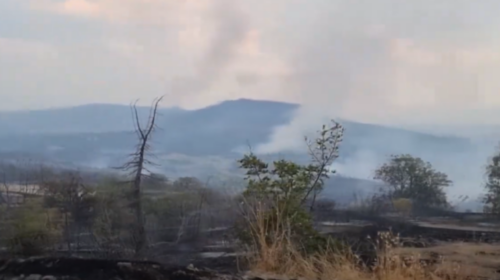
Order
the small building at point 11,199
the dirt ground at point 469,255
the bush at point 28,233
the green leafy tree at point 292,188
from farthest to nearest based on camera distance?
the small building at point 11,199 < the bush at point 28,233 < the dirt ground at point 469,255 < the green leafy tree at point 292,188

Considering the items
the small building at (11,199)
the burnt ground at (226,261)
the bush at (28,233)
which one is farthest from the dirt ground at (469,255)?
the small building at (11,199)

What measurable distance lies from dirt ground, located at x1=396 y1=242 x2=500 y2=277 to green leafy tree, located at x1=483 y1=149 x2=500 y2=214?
3.83m

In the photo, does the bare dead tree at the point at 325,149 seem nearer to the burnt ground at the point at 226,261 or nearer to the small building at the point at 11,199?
the burnt ground at the point at 226,261

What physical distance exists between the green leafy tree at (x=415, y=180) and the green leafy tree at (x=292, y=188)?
6.36 meters

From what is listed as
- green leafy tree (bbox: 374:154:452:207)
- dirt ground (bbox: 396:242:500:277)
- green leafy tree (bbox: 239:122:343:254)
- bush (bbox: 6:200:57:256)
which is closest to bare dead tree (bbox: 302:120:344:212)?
green leafy tree (bbox: 239:122:343:254)

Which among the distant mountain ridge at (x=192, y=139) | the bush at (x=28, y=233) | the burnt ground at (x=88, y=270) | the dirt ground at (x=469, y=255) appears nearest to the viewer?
the burnt ground at (x=88, y=270)

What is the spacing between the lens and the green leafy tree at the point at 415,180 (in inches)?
598

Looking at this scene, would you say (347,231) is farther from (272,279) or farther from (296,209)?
(272,279)

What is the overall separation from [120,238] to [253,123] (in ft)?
44.7

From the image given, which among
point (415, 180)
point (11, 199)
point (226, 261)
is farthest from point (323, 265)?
point (415, 180)

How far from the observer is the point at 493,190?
1508cm

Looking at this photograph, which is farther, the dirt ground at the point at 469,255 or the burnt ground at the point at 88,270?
the dirt ground at the point at 469,255

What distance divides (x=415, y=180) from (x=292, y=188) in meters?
8.07

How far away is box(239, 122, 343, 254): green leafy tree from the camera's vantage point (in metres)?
7.08
